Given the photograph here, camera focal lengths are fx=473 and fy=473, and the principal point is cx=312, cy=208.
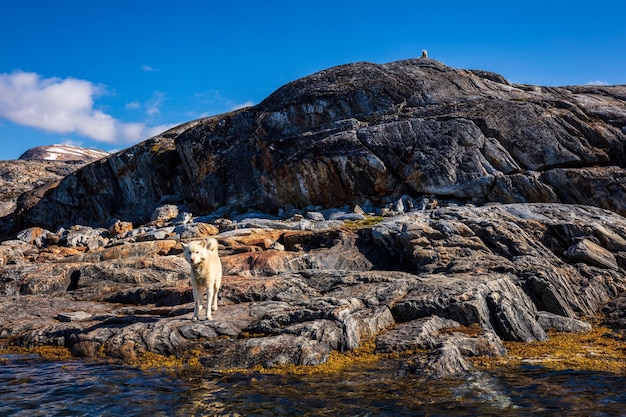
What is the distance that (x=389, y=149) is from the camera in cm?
4500

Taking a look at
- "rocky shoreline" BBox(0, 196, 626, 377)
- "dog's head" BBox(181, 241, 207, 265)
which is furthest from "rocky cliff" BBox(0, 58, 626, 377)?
"dog's head" BBox(181, 241, 207, 265)

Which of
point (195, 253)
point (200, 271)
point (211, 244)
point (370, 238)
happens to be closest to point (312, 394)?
point (200, 271)

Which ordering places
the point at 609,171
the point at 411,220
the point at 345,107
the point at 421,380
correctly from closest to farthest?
the point at 421,380 → the point at 411,220 → the point at 609,171 → the point at 345,107

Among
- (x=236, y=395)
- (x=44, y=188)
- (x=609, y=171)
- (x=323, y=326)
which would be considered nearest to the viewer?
(x=236, y=395)

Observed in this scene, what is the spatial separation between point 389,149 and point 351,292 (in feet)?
90.0

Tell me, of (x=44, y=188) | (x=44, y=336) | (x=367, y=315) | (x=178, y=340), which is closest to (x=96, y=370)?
(x=178, y=340)

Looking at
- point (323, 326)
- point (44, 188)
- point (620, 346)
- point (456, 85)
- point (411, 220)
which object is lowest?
point (620, 346)

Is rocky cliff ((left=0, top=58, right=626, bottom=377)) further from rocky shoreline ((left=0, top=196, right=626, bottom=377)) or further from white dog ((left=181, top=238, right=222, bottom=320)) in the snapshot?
white dog ((left=181, top=238, right=222, bottom=320))

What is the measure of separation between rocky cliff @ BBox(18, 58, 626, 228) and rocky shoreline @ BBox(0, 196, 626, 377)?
463 inches

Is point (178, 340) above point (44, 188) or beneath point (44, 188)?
beneath

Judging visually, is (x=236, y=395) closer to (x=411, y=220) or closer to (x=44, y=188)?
(x=411, y=220)

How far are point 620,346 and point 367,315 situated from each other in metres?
8.51

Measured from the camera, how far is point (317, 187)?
46812 mm

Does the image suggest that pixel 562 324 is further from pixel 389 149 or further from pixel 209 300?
pixel 389 149
